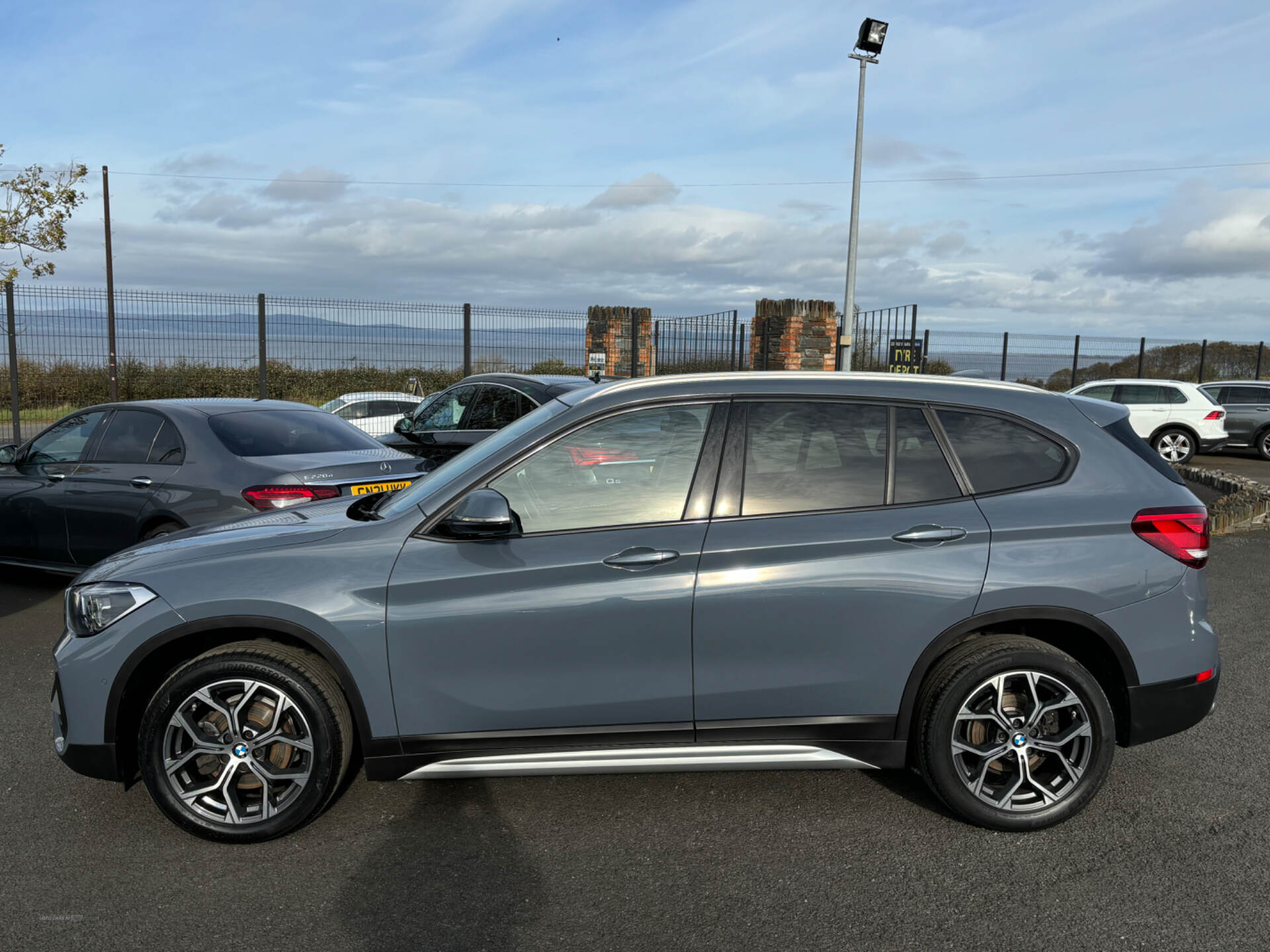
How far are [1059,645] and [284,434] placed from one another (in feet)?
17.4

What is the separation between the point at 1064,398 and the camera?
380cm

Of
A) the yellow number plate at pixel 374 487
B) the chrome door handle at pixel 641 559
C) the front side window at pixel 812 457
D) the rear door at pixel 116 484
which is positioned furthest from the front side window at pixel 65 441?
the front side window at pixel 812 457

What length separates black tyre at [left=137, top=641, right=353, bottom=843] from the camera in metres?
3.40

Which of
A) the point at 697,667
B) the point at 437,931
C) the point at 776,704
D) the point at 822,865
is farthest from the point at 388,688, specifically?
the point at 822,865

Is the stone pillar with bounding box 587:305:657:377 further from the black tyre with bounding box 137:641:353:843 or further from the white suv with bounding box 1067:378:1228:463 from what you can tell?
the black tyre with bounding box 137:641:353:843

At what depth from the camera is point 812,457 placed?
3545 mm

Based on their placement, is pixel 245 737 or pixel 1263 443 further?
pixel 1263 443

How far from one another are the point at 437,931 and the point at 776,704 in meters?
1.36

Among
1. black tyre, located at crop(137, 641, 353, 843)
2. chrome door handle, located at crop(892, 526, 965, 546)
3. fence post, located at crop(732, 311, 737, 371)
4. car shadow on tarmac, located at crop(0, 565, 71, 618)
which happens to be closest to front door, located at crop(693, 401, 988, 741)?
chrome door handle, located at crop(892, 526, 965, 546)

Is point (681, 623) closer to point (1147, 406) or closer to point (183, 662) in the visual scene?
point (183, 662)

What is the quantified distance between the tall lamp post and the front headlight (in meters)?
14.7

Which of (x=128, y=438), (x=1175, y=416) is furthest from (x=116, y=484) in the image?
(x=1175, y=416)

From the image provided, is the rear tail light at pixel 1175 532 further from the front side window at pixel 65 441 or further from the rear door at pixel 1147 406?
the rear door at pixel 1147 406

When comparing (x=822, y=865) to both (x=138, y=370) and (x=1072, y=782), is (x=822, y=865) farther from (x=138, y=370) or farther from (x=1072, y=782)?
(x=138, y=370)
